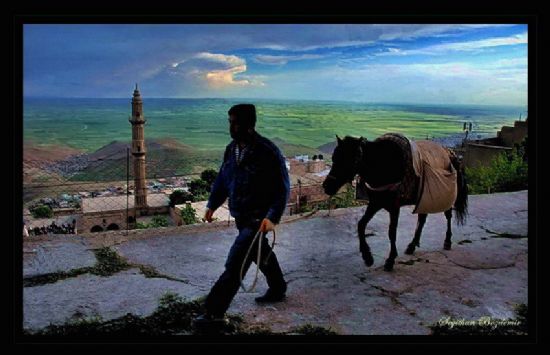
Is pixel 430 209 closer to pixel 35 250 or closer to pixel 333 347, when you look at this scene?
pixel 333 347

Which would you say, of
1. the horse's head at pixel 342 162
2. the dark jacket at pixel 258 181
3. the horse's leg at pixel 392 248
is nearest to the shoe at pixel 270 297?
the dark jacket at pixel 258 181

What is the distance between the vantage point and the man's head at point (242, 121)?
143 inches

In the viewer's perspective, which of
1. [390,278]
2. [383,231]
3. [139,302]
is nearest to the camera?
[139,302]

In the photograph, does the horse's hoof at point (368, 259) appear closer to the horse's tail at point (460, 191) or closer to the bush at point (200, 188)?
the horse's tail at point (460, 191)

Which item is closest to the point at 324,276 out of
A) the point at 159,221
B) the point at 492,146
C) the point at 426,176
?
the point at 426,176

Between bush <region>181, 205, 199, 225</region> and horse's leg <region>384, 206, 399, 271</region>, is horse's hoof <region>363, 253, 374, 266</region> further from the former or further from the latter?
bush <region>181, 205, 199, 225</region>

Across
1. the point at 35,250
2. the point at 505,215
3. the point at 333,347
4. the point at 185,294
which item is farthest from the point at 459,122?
the point at 35,250

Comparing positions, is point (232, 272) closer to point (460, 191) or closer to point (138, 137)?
point (138, 137)

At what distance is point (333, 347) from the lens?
353cm

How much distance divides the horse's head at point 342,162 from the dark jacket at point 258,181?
80 centimetres

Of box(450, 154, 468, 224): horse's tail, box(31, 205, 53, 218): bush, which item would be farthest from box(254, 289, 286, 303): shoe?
box(31, 205, 53, 218): bush

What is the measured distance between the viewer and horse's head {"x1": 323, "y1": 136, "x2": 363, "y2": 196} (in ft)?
14.7
